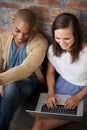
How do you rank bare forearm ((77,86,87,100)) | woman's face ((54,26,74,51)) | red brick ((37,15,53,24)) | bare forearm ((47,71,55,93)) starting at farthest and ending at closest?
red brick ((37,15,53,24)) < bare forearm ((47,71,55,93)) < bare forearm ((77,86,87,100)) < woman's face ((54,26,74,51))

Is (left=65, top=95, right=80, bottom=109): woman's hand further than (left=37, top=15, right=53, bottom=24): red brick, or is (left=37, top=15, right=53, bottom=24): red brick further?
(left=37, top=15, right=53, bottom=24): red brick

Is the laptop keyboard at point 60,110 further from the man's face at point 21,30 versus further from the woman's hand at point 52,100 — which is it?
the man's face at point 21,30

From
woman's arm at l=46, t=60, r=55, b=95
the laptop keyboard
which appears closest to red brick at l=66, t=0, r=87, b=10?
woman's arm at l=46, t=60, r=55, b=95

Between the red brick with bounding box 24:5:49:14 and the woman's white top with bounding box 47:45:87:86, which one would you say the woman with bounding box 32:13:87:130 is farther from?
the red brick with bounding box 24:5:49:14

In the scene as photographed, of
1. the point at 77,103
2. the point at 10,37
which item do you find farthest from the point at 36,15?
the point at 77,103

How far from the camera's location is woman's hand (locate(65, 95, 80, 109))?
5.89 feet

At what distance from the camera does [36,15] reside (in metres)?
2.04

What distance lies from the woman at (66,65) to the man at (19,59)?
0.34 feet

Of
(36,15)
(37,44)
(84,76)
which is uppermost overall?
(36,15)

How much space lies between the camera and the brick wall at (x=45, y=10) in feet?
6.36

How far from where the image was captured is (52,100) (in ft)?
6.04

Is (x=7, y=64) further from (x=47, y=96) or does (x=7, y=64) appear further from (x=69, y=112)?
(x=69, y=112)

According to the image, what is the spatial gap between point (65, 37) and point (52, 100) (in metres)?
0.40

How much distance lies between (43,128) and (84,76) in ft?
1.38
